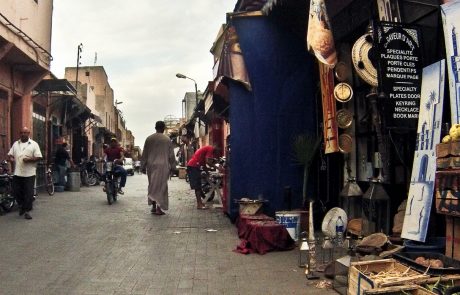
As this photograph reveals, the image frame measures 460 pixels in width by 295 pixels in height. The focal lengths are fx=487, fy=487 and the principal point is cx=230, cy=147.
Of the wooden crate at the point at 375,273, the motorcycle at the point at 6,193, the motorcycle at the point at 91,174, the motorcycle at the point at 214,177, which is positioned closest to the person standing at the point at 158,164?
the motorcycle at the point at 214,177

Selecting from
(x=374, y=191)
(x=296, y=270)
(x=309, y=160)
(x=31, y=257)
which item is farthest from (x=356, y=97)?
(x=31, y=257)

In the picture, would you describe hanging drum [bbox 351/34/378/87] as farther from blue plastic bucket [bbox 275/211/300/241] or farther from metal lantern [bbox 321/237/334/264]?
blue plastic bucket [bbox 275/211/300/241]

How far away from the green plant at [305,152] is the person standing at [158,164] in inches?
131

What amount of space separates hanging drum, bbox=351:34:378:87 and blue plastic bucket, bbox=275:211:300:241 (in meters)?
2.53

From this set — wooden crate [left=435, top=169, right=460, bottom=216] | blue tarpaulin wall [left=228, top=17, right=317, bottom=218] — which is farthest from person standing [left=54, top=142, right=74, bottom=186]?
wooden crate [left=435, top=169, right=460, bottom=216]

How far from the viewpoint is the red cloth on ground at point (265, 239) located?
6.87 metres

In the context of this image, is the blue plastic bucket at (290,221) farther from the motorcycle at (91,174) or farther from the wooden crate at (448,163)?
the motorcycle at (91,174)

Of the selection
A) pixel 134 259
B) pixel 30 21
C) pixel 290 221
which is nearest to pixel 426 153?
pixel 290 221

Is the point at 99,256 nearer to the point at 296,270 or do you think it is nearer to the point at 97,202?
the point at 296,270

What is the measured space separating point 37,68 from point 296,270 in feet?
40.4

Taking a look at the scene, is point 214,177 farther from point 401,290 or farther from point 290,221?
point 401,290

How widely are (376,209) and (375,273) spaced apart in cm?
229

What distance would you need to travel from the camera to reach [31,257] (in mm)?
6488

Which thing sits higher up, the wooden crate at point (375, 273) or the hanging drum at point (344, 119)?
the hanging drum at point (344, 119)
